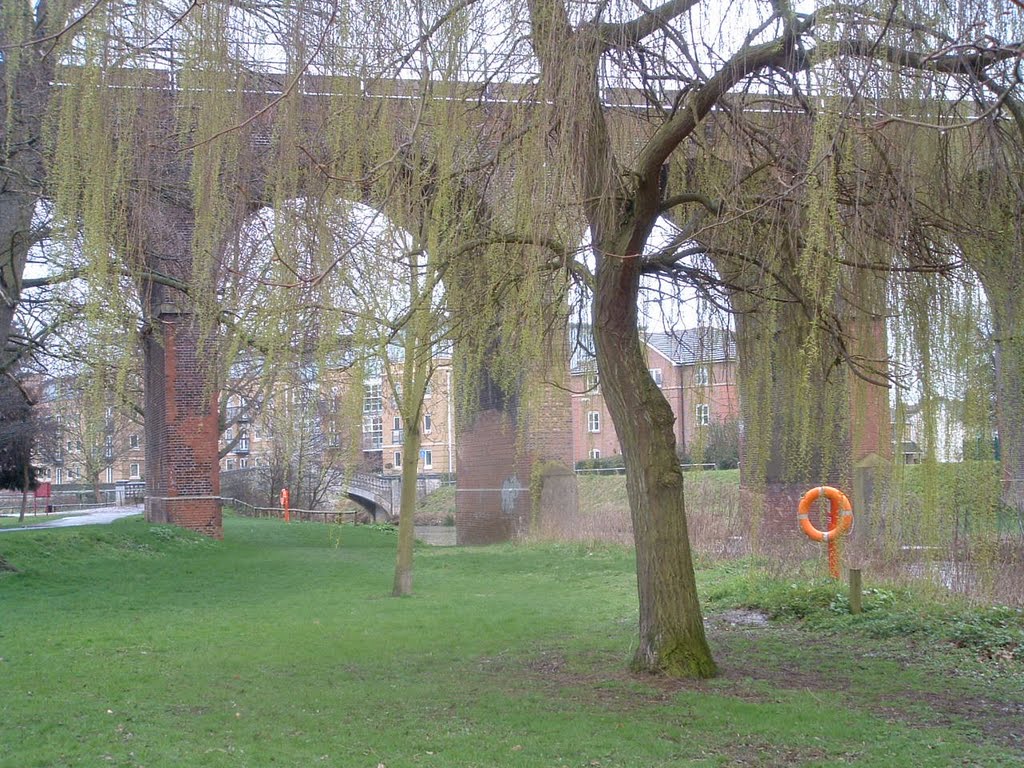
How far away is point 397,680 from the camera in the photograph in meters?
7.18

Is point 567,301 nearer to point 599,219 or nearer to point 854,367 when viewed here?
point 599,219

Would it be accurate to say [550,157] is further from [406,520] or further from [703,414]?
[406,520]

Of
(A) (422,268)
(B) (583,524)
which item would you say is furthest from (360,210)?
(B) (583,524)

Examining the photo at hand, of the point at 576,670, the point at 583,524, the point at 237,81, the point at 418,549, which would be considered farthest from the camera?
the point at 418,549

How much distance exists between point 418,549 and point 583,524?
4.31 metres

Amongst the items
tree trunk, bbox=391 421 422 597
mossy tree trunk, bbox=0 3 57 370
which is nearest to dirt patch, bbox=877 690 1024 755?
tree trunk, bbox=391 421 422 597

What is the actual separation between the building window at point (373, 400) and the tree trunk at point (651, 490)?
2.09 meters

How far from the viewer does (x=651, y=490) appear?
6719 millimetres

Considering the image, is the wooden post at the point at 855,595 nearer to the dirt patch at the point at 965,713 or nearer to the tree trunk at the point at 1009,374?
the dirt patch at the point at 965,713

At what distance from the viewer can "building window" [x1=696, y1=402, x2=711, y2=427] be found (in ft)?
22.5

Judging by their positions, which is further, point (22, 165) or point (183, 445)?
point (183, 445)

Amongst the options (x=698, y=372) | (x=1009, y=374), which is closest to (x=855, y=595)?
(x=698, y=372)

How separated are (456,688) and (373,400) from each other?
8.97 ft

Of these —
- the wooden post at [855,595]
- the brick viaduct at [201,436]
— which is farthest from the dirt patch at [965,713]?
the brick viaduct at [201,436]
